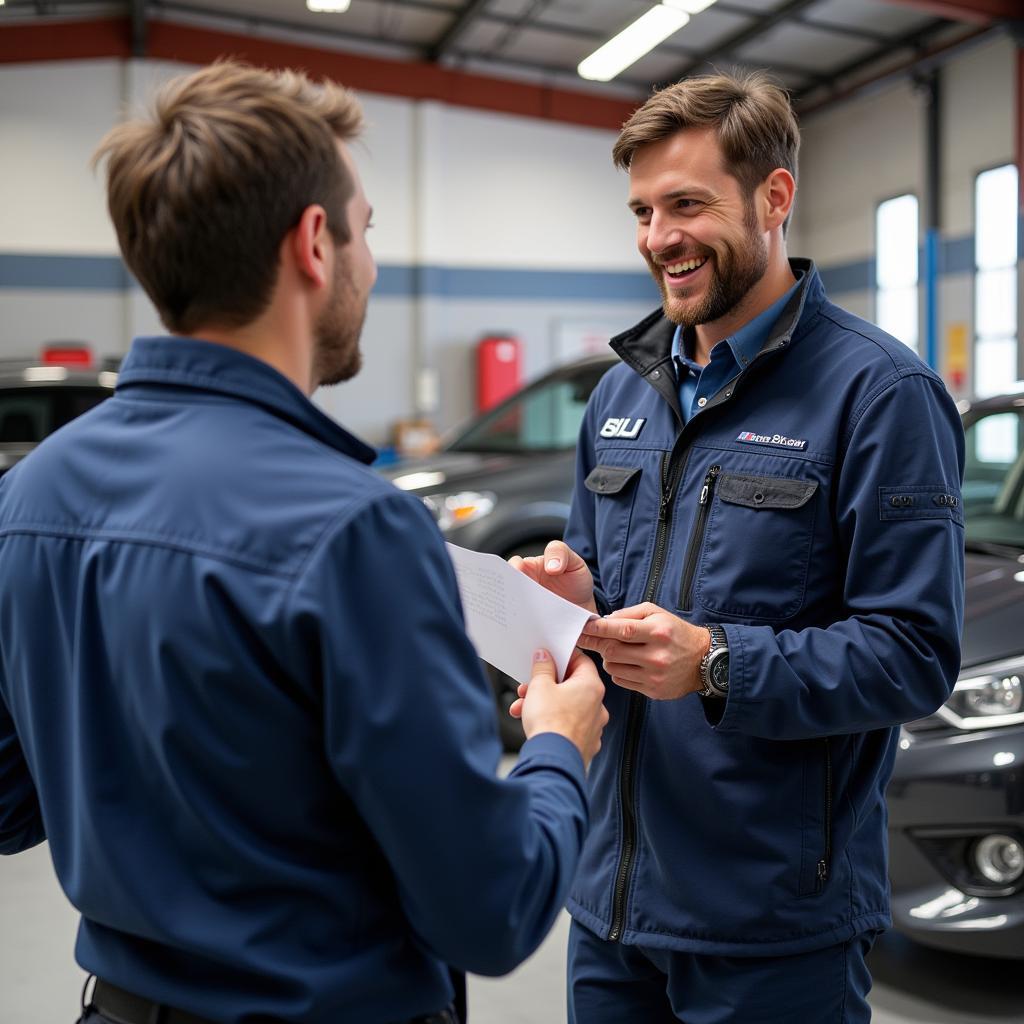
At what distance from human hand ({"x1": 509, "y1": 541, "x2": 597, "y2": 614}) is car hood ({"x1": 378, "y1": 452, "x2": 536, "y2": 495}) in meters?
3.09

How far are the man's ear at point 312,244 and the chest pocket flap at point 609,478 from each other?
77 cm

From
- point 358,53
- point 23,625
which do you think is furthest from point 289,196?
point 358,53

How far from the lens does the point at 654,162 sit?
1.63 m

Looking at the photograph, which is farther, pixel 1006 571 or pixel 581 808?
pixel 1006 571

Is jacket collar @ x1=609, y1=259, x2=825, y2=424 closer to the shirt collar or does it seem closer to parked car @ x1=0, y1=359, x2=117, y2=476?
the shirt collar

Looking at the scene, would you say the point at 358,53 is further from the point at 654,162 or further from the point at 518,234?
the point at 654,162

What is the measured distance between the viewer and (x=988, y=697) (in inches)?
100

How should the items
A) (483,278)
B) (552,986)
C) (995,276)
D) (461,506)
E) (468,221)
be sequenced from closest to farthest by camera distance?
(552,986) → (461,506) → (995,276) → (468,221) → (483,278)

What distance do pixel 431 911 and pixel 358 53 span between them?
500 inches

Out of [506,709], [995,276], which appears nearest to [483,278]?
[995,276]

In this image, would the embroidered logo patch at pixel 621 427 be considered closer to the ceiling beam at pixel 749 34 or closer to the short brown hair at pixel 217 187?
the short brown hair at pixel 217 187

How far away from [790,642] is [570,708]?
39cm

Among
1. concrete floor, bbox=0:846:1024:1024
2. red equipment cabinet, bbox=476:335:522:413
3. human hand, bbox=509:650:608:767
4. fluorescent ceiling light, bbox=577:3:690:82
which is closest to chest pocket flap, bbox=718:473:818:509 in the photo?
human hand, bbox=509:650:608:767

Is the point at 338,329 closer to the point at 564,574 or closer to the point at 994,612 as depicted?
the point at 564,574
